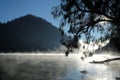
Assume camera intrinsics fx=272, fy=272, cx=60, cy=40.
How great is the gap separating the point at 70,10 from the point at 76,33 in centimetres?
165

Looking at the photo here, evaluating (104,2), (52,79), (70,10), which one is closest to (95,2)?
(104,2)

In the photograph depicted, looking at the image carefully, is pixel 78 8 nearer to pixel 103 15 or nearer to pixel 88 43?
pixel 103 15

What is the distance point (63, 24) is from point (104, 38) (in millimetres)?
3298

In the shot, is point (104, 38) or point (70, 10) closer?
point (70, 10)

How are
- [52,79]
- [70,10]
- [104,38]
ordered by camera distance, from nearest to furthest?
[70,10], [104,38], [52,79]

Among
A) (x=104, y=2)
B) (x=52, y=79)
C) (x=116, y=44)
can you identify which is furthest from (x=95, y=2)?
(x=52, y=79)

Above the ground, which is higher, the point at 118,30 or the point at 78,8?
the point at 78,8

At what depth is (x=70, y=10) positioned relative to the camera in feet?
60.5

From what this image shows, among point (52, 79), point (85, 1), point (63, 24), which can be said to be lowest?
point (52, 79)

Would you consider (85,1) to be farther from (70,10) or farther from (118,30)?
(118,30)

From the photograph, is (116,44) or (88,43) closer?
(116,44)

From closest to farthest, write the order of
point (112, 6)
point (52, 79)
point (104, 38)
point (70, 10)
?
1. point (112, 6)
2. point (70, 10)
3. point (104, 38)
4. point (52, 79)

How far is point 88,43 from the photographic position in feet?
68.1

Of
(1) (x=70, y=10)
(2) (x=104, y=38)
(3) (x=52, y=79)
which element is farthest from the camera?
(3) (x=52, y=79)
